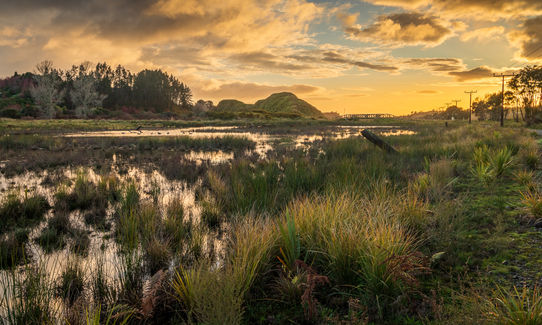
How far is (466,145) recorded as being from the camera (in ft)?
44.3

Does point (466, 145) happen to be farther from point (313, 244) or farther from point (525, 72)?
Result: point (525, 72)

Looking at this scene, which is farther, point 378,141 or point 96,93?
point 96,93

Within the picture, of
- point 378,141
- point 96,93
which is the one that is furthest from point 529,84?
point 96,93

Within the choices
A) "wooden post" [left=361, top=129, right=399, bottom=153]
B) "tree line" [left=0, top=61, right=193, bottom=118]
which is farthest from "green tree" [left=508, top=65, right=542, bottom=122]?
"tree line" [left=0, top=61, right=193, bottom=118]

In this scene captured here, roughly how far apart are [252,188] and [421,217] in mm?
3328

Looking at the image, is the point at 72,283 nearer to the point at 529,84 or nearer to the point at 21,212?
the point at 21,212

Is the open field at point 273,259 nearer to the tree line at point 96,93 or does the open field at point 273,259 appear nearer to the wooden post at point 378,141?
the wooden post at point 378,141

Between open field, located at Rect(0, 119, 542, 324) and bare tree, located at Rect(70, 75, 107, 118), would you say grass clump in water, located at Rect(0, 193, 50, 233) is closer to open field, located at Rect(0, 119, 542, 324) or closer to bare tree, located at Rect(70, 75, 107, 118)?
open field, located at Rect(0, 119, 542, 324)

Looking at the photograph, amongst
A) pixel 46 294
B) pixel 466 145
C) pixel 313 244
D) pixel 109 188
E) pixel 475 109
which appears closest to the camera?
pixel 46 294

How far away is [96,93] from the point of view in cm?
7869

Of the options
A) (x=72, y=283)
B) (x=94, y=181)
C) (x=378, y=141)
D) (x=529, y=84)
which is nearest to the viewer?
(x=72, y=283)

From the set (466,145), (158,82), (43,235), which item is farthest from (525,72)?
(158,82)

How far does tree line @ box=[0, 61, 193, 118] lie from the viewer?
71675 millimetres

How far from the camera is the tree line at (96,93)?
235 feet
